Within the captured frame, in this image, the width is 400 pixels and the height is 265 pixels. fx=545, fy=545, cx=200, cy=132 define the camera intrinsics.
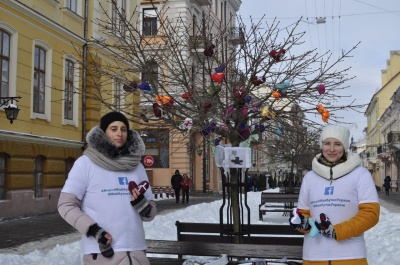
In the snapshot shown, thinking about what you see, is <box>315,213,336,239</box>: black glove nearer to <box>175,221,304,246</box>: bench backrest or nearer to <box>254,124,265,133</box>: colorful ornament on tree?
<box>175,221,304,246</box>: bench backrest

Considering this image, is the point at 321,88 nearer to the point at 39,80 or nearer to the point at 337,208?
the point at 337,208

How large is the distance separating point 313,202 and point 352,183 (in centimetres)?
32

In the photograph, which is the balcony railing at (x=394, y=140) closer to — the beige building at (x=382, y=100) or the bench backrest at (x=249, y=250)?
the beige building at (x=382, y=100)

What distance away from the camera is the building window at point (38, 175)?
1820cm

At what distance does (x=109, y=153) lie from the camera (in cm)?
393

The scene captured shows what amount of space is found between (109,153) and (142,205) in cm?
44

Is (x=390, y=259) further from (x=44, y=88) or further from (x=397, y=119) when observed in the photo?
(x=397, y=119)

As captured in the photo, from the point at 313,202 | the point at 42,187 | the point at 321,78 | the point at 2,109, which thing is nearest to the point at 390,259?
the point at 321,78

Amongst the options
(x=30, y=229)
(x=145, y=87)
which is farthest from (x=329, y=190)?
(x=30, y=229)

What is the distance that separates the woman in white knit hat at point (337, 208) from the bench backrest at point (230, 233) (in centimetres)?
347

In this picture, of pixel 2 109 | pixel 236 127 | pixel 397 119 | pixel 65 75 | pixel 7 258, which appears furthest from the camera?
pixel 397 119

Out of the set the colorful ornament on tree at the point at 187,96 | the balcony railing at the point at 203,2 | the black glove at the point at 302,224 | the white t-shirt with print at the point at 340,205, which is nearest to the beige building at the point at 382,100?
the balcony railing at the point at 203,2

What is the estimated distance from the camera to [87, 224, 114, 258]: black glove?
3.65m

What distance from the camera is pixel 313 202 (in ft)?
13.4
